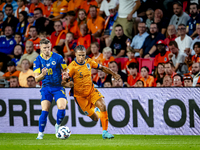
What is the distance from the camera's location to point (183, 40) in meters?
9.38

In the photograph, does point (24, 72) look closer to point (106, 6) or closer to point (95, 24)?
point (95, 24)

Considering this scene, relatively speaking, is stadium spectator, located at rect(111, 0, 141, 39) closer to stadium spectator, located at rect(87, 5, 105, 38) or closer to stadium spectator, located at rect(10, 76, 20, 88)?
stadium spectator, located at rect(87, 5, 105, 38)

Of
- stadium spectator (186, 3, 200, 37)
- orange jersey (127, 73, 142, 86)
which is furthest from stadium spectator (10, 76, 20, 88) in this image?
stadium spectator (186, 3, 200, 37)

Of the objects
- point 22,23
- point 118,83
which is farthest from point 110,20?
point 22,23

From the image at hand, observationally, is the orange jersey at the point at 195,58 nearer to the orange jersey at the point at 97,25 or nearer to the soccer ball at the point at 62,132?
the orange jersey at the point at 97,25

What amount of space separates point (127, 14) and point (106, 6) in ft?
2.92

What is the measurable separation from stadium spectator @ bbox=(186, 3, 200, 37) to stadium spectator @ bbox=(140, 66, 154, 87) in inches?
72.6

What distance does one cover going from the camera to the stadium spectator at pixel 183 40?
30.5ft

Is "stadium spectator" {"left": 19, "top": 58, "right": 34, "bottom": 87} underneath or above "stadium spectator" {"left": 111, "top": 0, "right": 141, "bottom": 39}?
underneath

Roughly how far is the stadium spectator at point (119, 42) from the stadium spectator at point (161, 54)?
110 cm

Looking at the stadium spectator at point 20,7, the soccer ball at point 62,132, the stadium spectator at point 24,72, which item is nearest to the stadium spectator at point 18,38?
the stadium spectator at point 20,7

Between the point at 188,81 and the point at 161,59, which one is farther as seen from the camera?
the point at 161,59

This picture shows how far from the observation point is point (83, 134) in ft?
26.8

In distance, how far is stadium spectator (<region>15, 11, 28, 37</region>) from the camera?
12312 mm
